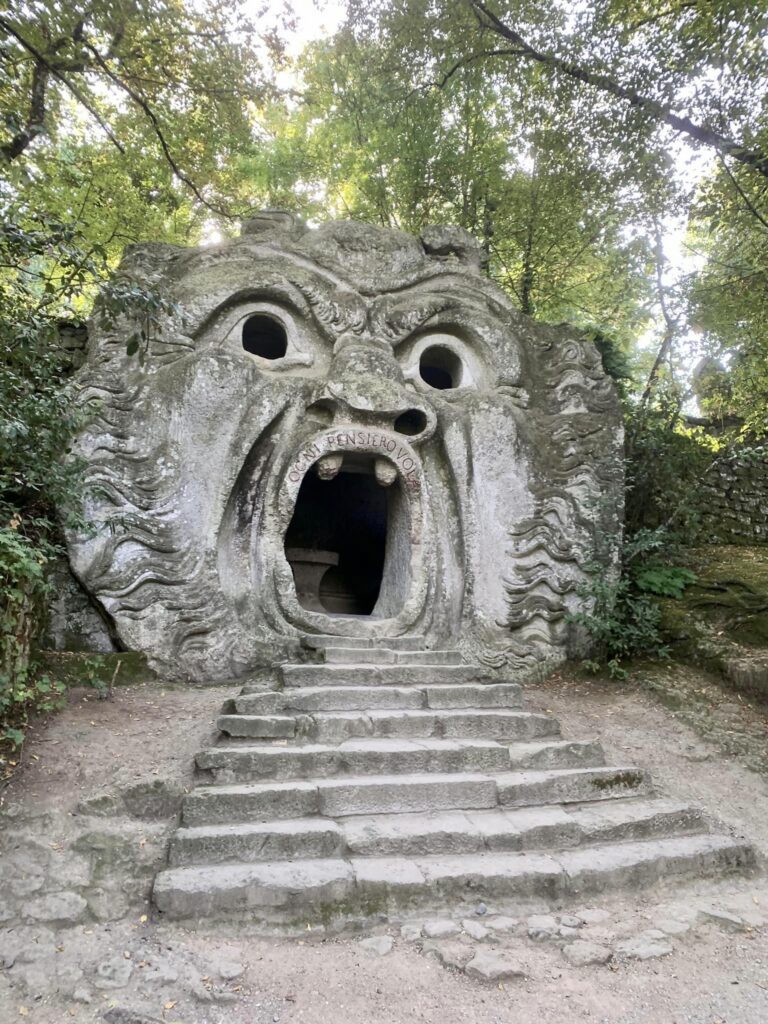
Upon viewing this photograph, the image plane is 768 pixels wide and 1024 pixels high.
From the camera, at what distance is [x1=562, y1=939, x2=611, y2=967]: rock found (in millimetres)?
2730

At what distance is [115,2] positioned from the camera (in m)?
5.73

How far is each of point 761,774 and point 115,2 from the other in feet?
26.1

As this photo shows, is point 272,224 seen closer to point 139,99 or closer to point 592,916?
point 139,99

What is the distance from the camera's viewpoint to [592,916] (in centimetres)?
305

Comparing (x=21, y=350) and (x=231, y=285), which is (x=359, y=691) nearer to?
(x=21, y=350)

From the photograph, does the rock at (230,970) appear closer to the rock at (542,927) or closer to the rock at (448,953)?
the rock at (448,953)

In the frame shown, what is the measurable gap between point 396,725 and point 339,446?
2577 mm

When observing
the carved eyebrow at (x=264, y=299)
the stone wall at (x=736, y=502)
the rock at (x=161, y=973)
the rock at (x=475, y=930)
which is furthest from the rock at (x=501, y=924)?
the stone wall at (x=736, y=502)

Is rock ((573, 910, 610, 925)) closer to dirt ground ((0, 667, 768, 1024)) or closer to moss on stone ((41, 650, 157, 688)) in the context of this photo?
dirt ground ((0, 667, 768, 1024))

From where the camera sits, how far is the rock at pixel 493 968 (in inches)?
103

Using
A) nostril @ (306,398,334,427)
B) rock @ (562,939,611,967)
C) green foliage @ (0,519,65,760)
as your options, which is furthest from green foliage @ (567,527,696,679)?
green foliage @ (0,519,65,760)

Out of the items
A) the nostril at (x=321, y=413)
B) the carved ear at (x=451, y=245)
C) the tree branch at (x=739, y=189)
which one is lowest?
the nostril at (x=321, y=413)

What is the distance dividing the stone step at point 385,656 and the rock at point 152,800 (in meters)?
1.64

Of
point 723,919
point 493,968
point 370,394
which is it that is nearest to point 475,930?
point 493,968
